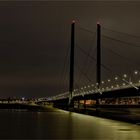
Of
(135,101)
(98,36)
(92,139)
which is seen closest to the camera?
(92,139)

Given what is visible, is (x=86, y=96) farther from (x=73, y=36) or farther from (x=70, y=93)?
(x=73, y=36)

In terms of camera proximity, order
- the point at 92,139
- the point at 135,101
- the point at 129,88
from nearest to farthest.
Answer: the point at 92,139
the point at 129,88
the point at 135,101

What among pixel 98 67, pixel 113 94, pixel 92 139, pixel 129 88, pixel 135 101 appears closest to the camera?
pixel 92 139

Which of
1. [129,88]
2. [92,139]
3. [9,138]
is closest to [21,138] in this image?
[9,138]

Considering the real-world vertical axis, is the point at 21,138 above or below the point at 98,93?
below

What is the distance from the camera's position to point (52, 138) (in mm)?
25641

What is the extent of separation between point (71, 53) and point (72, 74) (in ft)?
14.0

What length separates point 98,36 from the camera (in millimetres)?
86188

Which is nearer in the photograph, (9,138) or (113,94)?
(9,138)

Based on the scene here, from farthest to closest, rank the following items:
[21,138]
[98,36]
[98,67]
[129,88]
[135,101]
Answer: [135,101], [98,36], [98,67], [129,88], [21,138]

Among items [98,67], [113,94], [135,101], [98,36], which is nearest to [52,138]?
[113,94]

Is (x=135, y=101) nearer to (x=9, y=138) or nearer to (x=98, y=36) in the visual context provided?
(x=98, y=36)

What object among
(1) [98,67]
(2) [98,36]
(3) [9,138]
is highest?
(2) [98,36]

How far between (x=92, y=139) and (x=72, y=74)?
65.7 metres
